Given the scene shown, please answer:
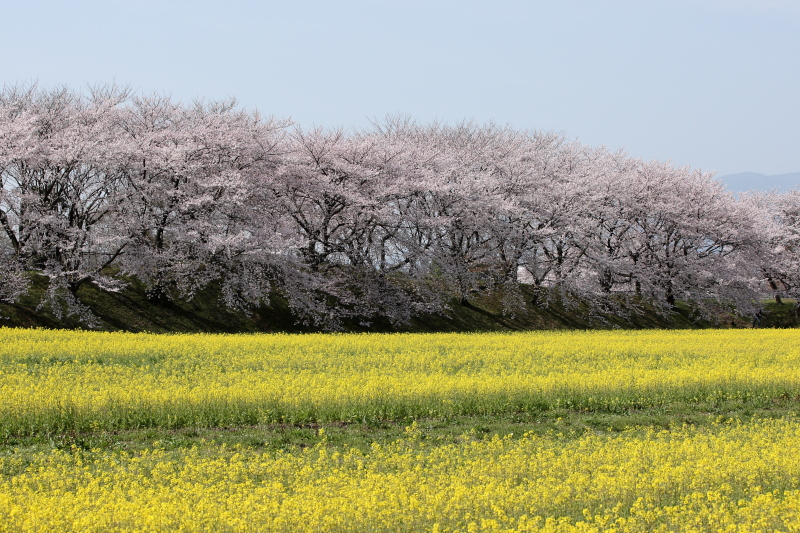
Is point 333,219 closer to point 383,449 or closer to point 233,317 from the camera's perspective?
point 233,317

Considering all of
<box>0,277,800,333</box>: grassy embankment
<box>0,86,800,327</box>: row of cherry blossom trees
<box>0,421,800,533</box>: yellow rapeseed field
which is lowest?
<box>0,421,800,533</box>: yellow rapeseed field

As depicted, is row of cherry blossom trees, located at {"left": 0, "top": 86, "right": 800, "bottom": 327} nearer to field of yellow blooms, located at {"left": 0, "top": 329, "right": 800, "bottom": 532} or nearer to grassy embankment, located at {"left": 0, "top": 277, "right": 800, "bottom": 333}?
grassy embankment, located at {"left": 0, "top": 277, "right": 800, "bottom": 333}

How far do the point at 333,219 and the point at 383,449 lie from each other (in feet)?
85.0

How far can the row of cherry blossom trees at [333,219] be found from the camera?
99.0 feet

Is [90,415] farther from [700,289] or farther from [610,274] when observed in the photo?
[700,289]

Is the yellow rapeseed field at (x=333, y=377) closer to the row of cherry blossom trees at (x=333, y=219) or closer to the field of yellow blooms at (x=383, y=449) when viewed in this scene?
the field of yellow blooms at (x=383, y=449)

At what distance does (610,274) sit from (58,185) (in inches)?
1313

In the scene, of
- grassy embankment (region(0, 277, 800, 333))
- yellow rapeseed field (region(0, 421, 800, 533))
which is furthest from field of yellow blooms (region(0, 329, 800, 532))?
grassy embankment (region(0, 277, 800, 333))

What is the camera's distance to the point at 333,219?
120 feet

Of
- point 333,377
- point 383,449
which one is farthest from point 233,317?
point 383,449

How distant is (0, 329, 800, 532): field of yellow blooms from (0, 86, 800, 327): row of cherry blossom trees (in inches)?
332

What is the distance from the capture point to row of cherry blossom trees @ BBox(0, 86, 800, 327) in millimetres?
30188

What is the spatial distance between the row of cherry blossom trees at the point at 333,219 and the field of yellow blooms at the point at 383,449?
8430 mm

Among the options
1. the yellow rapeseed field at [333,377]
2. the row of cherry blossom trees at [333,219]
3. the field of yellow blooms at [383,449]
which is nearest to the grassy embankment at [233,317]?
the row of cherry blossom trees at [333,219]
